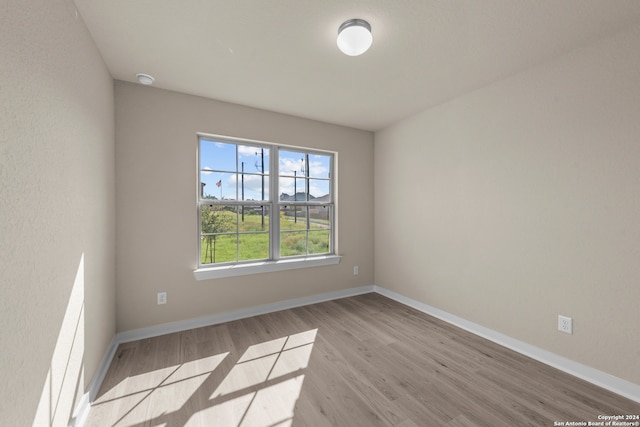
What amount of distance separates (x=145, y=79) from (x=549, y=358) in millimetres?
4421

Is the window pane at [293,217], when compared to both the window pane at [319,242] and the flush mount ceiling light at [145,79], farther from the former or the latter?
the flush mount ceiling light at [145,79]

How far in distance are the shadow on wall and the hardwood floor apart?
1.03ft

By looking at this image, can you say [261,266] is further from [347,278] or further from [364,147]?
[364,147]

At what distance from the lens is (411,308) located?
346 cm

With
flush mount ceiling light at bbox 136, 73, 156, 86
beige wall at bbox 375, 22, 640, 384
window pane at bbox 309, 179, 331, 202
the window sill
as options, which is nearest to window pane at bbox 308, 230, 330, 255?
the window sill

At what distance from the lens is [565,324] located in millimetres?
2135

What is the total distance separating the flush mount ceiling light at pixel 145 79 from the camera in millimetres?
2430

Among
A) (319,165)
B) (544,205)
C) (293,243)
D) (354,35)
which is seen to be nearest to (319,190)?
(319,165)

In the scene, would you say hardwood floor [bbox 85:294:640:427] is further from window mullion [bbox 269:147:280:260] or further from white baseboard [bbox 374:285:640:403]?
window mullion [bbox 269:147:280:260]

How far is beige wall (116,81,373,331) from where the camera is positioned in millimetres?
2574

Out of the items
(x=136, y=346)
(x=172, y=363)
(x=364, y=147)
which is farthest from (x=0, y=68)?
(x=364, y=147)

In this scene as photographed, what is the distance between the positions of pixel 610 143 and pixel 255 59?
2.82 meters

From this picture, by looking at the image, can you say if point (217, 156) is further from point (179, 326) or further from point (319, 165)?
point (179, 326)

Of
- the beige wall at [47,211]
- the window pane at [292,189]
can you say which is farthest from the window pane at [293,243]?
the beige wall at [47,211]
